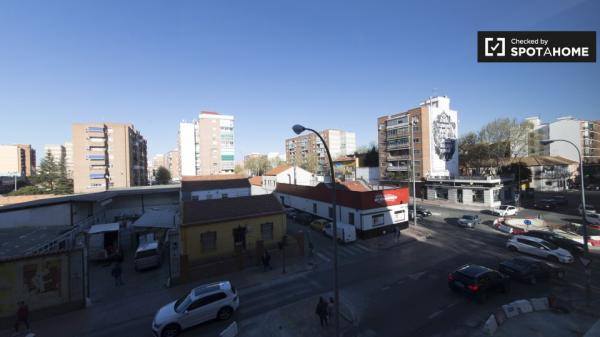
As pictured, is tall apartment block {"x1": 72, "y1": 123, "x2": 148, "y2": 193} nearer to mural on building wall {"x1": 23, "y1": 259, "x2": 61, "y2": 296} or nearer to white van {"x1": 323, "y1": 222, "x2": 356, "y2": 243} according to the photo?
mural on building wall {"x1": 23, "y1": 259, "x2": 61, "y2": 296}

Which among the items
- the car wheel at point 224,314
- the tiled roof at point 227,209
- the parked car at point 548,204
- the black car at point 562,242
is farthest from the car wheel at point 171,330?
the parked car at point 548,204

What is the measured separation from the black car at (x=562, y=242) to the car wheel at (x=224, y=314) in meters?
23.5

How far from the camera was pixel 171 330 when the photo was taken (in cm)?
993

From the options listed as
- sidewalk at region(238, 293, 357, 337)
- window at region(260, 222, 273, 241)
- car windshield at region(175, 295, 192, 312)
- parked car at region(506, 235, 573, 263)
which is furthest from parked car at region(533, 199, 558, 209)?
car windshield at region(175, 295, 192, 312)

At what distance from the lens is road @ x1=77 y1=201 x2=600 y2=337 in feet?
33.9

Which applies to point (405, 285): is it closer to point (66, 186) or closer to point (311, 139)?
point (66, 186)

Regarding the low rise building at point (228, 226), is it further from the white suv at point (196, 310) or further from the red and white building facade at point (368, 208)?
the red and white building facade at point (368, 208)

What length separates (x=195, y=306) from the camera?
1043cm

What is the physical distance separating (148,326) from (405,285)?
12.8 meters

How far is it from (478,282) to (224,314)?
11.8 m

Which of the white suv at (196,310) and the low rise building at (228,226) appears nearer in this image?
the white suv at (196,310)

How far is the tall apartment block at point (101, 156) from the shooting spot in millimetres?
55969
